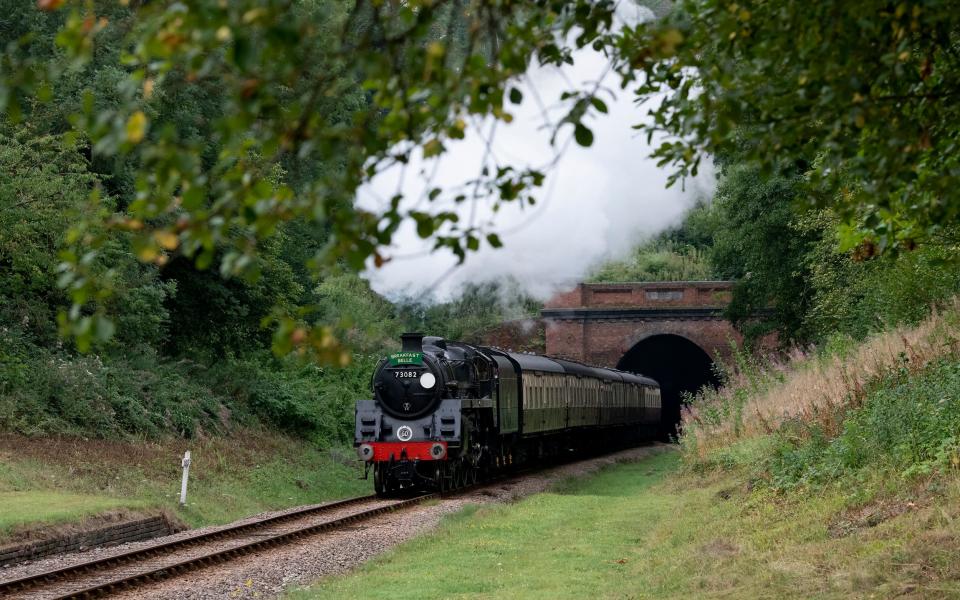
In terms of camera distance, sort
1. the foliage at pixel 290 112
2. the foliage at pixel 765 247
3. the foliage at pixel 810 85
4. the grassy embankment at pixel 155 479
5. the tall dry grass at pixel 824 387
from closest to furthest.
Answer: the foliage at pixel 290 112
the foliage at pixel 810 85
the tall dry grass at pixel 824 387
the grassy embankment at pixel 155 479
the foliage at pixel 765 247

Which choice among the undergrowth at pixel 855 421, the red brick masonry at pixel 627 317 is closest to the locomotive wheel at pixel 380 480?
the undergrowth at pixel 855 421

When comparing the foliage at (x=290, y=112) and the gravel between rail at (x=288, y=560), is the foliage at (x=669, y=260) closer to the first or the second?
the gravel between rail at (x=288, y=560)

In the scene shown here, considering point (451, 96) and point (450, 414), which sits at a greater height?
point (451, 96)

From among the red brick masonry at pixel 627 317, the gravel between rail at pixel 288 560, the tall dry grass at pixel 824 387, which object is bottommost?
the gravel between rail at pixel 288 560

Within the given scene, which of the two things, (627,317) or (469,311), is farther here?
Result: (469,311)

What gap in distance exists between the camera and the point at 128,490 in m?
20.7

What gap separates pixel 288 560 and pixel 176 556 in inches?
62.5

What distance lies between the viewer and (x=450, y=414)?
2244 cm

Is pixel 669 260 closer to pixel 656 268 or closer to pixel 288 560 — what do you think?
pixel 656 268

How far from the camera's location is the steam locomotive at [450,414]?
2256 centimetres

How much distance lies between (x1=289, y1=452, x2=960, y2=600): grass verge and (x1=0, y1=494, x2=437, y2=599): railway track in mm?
1909

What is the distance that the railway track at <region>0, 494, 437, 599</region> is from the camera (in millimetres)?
11719

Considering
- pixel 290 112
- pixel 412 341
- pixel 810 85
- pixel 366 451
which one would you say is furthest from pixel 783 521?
pixel 412 341

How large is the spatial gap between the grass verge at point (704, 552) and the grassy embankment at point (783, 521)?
0.08ft
